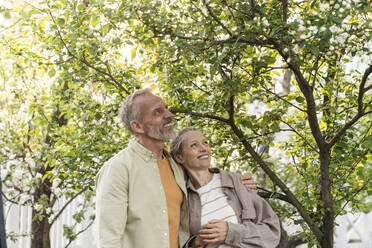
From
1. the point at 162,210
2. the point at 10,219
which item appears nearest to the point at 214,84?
the point at 162,210

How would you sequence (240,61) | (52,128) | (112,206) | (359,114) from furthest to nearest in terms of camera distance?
1. (52,128)
2. (240,61)
3. (359,114)
4. (112,206)

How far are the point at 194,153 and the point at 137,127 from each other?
323mm

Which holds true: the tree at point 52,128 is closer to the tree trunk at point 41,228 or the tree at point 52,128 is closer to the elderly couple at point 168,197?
the tree trunk at point 41,228

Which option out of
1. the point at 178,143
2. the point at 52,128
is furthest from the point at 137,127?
the point at 52,128

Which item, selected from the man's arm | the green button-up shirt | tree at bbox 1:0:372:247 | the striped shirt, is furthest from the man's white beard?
tree at bbox 1:0:372:247

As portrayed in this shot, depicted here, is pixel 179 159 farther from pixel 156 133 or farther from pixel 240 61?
pixel 240 61

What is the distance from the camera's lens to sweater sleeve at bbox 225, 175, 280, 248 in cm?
250

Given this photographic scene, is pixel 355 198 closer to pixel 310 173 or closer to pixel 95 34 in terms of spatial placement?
pixel 310 173

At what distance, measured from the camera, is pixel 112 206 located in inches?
90.2

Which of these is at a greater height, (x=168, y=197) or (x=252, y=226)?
(x=168, y=197)

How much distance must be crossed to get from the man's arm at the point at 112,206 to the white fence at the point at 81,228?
2647mm

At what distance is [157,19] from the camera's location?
318cm

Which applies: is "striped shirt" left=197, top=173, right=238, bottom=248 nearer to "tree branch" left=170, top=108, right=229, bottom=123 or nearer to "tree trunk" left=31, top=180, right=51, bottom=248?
"tree branch" left=170, top=108, right=229, bottom=123

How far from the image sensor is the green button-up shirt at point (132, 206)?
228 centimetres
